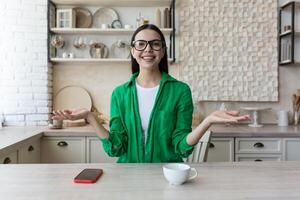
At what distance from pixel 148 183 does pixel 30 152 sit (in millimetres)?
1651

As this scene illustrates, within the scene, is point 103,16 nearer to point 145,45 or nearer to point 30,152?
point 30,152

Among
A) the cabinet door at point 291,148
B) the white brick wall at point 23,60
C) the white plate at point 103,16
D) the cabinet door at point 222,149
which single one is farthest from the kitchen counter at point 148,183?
the white plate at point 103,16

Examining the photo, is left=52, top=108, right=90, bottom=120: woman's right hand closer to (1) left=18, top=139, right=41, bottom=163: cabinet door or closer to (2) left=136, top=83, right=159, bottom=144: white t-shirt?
(2) left=136, top=83, right=159, bottom=144: white t-shirt

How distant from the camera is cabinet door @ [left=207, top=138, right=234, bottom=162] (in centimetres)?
264

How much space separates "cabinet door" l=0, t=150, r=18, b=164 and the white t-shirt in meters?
1.01

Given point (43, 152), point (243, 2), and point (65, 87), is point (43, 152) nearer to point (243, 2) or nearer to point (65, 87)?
point (65, 87)

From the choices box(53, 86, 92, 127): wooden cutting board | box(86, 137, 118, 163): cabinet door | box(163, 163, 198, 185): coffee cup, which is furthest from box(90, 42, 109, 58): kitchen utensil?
box(163, 163, 198, 185): coffee cup

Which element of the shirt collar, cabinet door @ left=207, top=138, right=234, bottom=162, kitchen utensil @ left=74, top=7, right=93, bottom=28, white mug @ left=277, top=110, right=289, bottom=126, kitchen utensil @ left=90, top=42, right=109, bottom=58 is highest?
kitchen utensil @ left=74, top=7, right=93, bottom=28

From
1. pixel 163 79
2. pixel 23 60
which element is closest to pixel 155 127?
pixel 163 79

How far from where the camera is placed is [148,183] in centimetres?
110

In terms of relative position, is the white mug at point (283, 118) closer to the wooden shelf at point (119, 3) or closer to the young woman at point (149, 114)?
→ the wooden shelf at point (119, 3)

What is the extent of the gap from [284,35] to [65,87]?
238cm

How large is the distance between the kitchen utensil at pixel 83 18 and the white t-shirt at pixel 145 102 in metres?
1.81

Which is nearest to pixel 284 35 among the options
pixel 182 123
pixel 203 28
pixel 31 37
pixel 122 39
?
pixel 203 28
